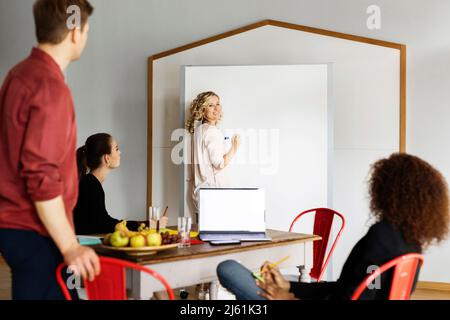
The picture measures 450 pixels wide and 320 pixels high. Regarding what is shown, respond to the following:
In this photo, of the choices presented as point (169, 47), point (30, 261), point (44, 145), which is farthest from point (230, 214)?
point (169, 47)

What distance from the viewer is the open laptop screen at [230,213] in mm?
2678

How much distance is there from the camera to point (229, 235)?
8.73 feet

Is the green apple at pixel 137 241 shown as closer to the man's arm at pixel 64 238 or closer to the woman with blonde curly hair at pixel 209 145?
the man's arm at pixel 64 238

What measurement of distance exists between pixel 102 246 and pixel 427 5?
3.65m

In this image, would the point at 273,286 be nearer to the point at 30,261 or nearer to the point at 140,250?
the point at 140,250

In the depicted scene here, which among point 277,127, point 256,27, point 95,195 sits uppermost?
point 256,27

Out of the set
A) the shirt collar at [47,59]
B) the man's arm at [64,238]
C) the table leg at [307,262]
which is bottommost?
the table leg at [307,262]

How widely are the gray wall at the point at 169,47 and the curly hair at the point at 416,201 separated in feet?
9.36

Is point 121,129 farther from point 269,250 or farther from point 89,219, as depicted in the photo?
point 269,250

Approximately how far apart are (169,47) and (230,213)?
305 cm

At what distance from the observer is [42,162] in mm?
1433

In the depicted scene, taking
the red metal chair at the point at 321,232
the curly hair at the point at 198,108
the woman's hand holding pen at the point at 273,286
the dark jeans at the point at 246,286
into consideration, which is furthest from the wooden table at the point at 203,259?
the curly hair at the point at 198,108

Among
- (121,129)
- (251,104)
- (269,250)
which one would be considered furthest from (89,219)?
(121,129)

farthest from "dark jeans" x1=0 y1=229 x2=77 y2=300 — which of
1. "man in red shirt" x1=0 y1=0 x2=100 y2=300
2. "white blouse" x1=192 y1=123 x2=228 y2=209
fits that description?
"white blouse" x1=192 y1=123 x2=228 y2=209
